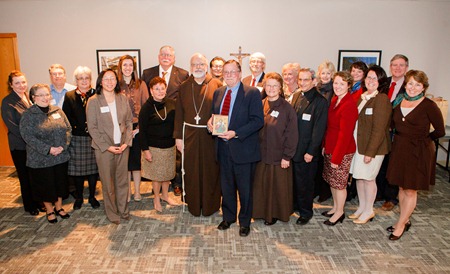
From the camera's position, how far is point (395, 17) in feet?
19.1

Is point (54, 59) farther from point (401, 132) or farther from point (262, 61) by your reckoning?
point (401, 132)

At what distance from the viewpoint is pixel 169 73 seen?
477 centimetres

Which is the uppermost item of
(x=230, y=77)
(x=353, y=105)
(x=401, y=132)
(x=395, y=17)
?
(x=395, y=17)

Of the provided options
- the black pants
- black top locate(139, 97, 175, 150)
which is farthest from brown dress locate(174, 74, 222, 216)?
the black pants

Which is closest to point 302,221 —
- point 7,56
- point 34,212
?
point 34,212

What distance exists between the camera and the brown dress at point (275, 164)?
140 inches

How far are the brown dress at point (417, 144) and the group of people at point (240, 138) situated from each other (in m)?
0.01

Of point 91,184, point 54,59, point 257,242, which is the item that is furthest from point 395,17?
point 54,59

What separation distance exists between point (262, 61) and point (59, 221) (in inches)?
128

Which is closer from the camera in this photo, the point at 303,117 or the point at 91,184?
the point at 303,117

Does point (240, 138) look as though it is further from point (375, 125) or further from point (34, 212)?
point (34, 212)

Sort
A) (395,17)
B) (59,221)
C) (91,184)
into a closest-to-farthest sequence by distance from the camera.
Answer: (59,221) → (91,184) → (395,17)

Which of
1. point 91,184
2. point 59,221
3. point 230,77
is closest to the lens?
point 230,77

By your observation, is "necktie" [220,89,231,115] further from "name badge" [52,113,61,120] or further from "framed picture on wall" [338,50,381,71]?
"framed picture on wall" [338,50,381,71]
